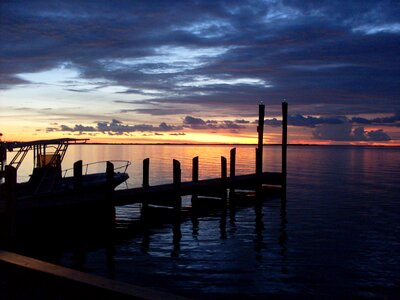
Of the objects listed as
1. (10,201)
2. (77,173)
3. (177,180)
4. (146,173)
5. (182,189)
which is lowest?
(182,189)

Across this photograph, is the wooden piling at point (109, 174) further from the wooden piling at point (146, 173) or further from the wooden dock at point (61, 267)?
the wooden piling at point (146, 173)

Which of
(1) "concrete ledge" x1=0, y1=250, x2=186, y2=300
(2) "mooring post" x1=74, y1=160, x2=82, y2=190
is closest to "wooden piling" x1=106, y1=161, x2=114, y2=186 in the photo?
(2) "mooring post" x1=74, y1=160, x2=82, y2=190

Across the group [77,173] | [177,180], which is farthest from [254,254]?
[77,173]

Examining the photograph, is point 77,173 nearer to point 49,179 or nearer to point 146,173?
point 49,179

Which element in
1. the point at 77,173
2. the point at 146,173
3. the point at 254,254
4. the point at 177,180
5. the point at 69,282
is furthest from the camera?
the point at 146,173

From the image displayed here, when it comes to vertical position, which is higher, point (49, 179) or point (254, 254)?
point (49, 179)

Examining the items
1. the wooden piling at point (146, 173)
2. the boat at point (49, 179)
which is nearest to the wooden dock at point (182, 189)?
the wooden piling at point (146, 173)

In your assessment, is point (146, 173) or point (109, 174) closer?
point (109, 174)

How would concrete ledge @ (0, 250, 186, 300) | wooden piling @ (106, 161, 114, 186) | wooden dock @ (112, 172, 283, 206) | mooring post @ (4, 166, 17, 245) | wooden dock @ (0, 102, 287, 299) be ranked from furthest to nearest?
wooden dock @ (112, 172, 283, 206) < wooden piling @ (106, 161, 114, 186) < mooring post @ (4, 166, 17, 245) < wooden dock @ (0, 102, 287, 299) < concrete ledge @ (0, 250, 186, 300)

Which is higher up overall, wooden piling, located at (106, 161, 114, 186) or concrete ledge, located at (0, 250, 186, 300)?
concrete ledge, located at (0, 250, 186, 300)

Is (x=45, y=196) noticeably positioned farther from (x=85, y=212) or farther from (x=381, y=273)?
(x=381, y=273)

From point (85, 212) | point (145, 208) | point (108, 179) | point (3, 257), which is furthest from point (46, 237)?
point (3, 257)

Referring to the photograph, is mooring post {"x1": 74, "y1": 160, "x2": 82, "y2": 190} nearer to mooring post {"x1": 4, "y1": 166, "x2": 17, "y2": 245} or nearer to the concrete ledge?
mooring post {"x1": 4, "y1": 166, "x2": 17, "y2": 245}

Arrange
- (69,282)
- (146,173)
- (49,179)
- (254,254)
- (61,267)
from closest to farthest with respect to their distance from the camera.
→ (69,282)
(61,267)
(254,254)
(49,179)
(146,173)
